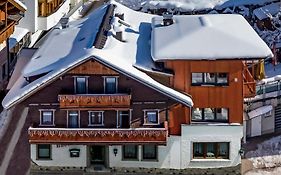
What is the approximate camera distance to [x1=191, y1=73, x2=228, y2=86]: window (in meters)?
26.9

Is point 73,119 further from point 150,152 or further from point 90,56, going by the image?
point 150,152

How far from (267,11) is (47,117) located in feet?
59.2

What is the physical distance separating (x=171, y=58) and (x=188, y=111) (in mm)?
2140

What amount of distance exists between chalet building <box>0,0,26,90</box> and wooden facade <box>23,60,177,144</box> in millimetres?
5719

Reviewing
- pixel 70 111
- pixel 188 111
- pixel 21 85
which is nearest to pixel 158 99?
pixel 188 111

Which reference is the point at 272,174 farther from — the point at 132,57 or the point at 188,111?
the point at 132,57

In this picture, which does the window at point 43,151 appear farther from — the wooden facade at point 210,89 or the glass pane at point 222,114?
the glass pane at point 222,114

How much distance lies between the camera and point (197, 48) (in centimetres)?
2684

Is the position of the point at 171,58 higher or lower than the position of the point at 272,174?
higher

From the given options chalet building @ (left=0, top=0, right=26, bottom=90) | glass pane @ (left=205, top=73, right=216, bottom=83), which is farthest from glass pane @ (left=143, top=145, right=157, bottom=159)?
chalet building @ (left=0, top=0, right=26, bottom=90)

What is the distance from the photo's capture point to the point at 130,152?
27359 mm

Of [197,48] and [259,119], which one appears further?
[259,119]

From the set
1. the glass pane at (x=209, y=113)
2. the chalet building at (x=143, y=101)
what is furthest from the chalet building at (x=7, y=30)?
the glass pane at (x=209, y=113)

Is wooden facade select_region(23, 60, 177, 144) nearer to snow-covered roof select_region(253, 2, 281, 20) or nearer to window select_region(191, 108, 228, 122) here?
window select_region(191, 108, 228, 122)
